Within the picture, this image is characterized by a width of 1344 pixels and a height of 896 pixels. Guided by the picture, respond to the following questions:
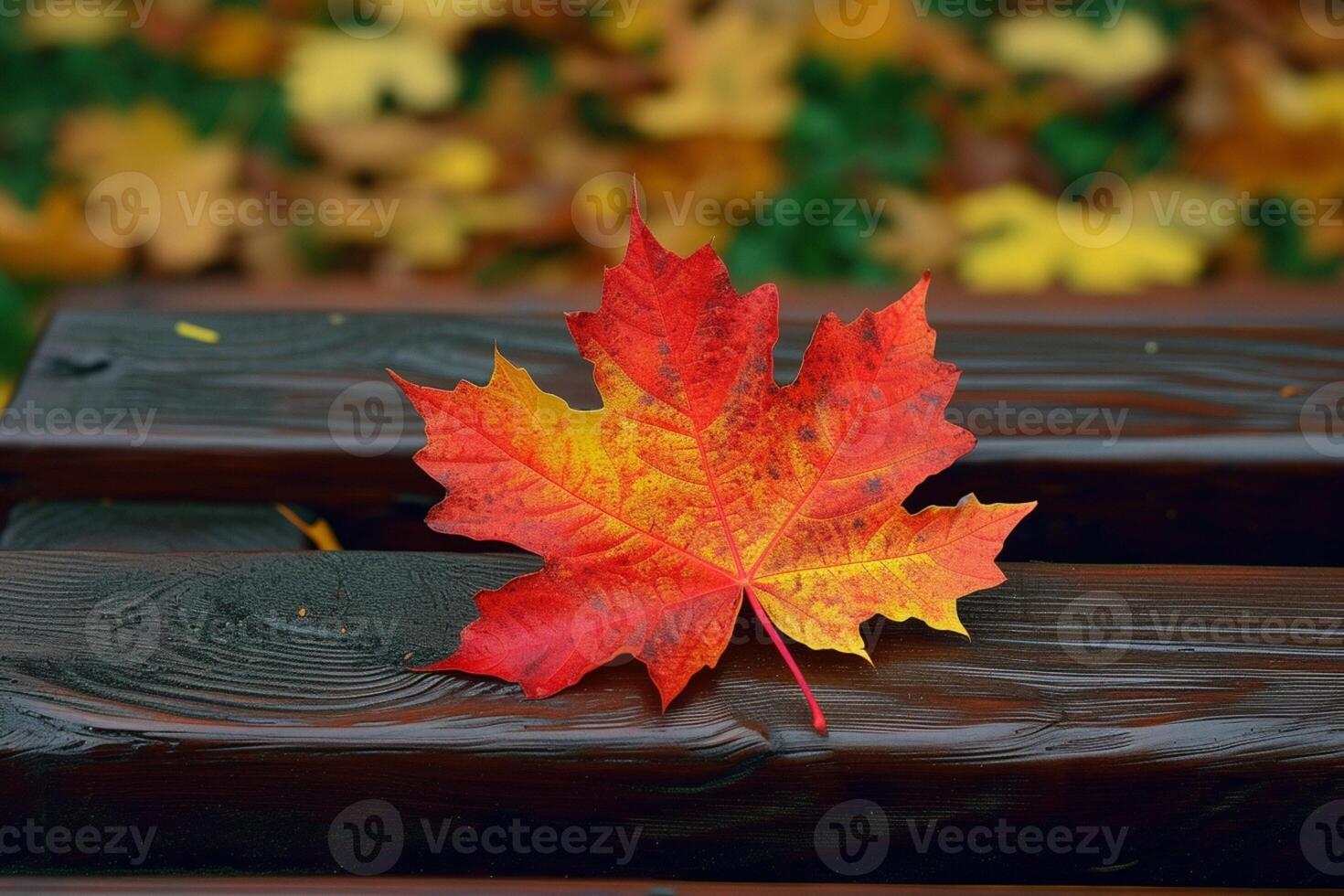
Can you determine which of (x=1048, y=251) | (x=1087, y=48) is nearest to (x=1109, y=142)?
(x=1087, y=48)

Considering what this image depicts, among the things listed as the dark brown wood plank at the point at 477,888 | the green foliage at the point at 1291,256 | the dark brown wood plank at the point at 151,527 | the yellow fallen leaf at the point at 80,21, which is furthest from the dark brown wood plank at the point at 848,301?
the yellow fallen leaf at the point at 80,21

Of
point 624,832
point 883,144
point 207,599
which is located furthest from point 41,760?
point 883,144

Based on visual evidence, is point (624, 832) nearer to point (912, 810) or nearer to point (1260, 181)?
point (912, 810)

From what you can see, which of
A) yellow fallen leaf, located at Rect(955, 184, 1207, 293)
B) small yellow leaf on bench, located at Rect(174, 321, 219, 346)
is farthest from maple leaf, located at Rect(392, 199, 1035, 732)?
yellow fallen leaf, located at Rect(955, 184, 1207, 293)

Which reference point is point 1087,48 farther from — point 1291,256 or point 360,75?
point 360,75

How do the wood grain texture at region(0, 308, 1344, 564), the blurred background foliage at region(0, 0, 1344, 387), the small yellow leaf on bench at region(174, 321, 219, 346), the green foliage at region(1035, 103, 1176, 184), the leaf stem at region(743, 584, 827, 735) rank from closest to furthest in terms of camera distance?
1. the leaf stem at region(743, 584, 827, 735)
2. the wood grain texture at region(0, 308, 1344, 564)
3. the small yellow leaf on bench at region(174, 321, 219, 346)
4. the blurred background foliage at region(0, 0, 1344, 387)
5. the green foliage at region(1035, 103, 1176, 184)

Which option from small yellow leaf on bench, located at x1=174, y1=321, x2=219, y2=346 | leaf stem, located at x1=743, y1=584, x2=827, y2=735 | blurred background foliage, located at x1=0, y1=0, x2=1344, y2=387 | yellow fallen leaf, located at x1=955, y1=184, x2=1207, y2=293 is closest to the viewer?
leaf stem, located at x1=743, y1=584, x2=827, y2=735

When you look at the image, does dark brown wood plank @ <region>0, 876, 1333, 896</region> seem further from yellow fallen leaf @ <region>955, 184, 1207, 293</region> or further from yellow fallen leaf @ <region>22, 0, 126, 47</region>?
yellow fallen leaf @ <region>22, 0, 126, 47</region>

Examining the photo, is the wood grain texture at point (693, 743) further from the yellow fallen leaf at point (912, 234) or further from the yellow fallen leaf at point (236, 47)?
the yellow fallen leaf at point (236, 47)
